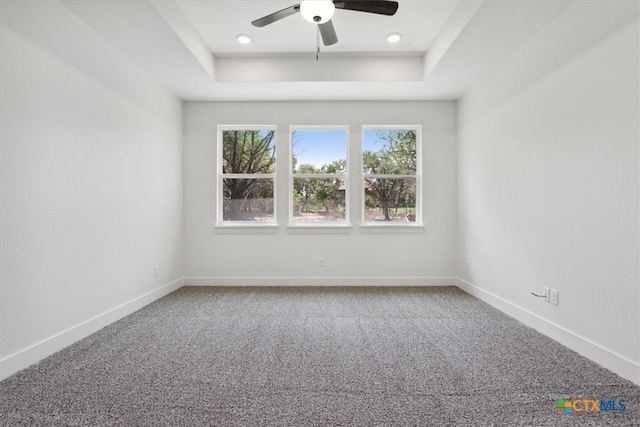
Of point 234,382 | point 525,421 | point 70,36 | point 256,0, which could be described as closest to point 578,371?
point 525,421

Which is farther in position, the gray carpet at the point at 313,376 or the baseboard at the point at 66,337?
the baseboard at the point at 66,337

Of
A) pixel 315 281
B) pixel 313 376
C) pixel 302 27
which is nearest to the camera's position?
pixel 313 376

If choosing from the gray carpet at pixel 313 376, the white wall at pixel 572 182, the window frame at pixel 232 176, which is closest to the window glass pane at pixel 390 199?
the white wall at pixel 572 182

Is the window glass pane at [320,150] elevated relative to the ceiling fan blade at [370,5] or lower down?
lower down

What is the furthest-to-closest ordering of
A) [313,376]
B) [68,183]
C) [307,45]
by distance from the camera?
[307,45]
[68,183]
[313,376]

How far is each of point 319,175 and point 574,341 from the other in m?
3.22

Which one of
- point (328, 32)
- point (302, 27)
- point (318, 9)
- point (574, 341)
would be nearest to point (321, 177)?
point (302, 27)

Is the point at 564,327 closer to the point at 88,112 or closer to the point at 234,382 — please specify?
the point at 234,382

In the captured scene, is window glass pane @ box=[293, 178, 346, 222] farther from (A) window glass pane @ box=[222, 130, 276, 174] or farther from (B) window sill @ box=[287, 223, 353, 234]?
(A) window glass pane @ box=[222, 130, 276, 174]

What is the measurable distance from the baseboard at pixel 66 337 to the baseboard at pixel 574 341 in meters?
3.79

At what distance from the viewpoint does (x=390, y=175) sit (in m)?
4.50

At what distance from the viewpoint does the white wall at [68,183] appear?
6.77ft

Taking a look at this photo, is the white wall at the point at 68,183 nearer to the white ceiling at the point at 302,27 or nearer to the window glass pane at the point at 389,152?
the white ceiling at the point at 302,27

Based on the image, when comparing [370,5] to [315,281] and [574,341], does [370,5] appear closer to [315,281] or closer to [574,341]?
[574,341]
